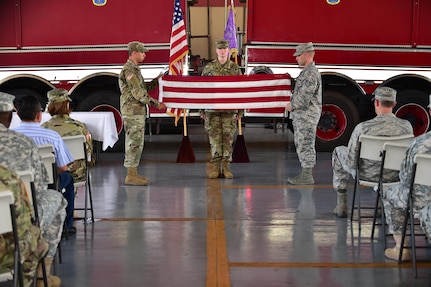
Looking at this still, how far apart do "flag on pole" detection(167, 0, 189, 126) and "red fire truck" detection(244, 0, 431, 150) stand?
1357 millimetres

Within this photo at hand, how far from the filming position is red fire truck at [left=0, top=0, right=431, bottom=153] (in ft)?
42.2

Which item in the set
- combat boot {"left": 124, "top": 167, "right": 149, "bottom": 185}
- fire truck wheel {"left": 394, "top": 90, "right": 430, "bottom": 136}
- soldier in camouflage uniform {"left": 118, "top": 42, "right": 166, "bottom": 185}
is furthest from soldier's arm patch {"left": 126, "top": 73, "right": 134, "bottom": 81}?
fire truck wheel {"left": 394, "top": 90, "right": 430, "bottom": 136}

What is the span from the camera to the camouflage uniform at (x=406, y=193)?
5.69 meters

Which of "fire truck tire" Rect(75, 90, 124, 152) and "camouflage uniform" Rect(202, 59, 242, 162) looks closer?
"camouflage uniform" Rect(202, 59, 242, 162)

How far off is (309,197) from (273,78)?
2.38m

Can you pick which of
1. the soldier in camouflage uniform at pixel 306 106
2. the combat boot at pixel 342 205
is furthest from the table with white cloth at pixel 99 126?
the combat boot at pixel 342 205

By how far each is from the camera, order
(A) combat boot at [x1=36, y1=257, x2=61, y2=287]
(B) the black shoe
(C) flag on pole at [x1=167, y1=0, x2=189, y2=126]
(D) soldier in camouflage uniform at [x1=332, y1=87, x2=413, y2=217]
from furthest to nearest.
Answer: (C) flag on pole at [x1=167, y1=0, x2=189, y2=126], (B) the black shoe, (D) soldier in camouflage uniform at [x1=332, y1=87, x2=413, y2=217], (A) combat boot at [x1=36, y1=257, x2=61, y2=287]

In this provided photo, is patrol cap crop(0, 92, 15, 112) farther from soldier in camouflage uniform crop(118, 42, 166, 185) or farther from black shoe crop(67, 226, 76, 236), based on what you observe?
soldier in camouflage uniform crop(118, 42, 166, 185)

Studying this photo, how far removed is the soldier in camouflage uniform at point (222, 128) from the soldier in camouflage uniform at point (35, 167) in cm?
490

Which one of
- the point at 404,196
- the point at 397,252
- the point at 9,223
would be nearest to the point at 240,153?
the point at 397,252

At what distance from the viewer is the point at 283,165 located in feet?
38.3

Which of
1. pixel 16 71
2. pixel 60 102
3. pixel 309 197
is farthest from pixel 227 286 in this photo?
pixel 16 71

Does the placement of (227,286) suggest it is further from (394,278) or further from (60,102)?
(60,102)

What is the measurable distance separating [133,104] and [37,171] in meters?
4.59
